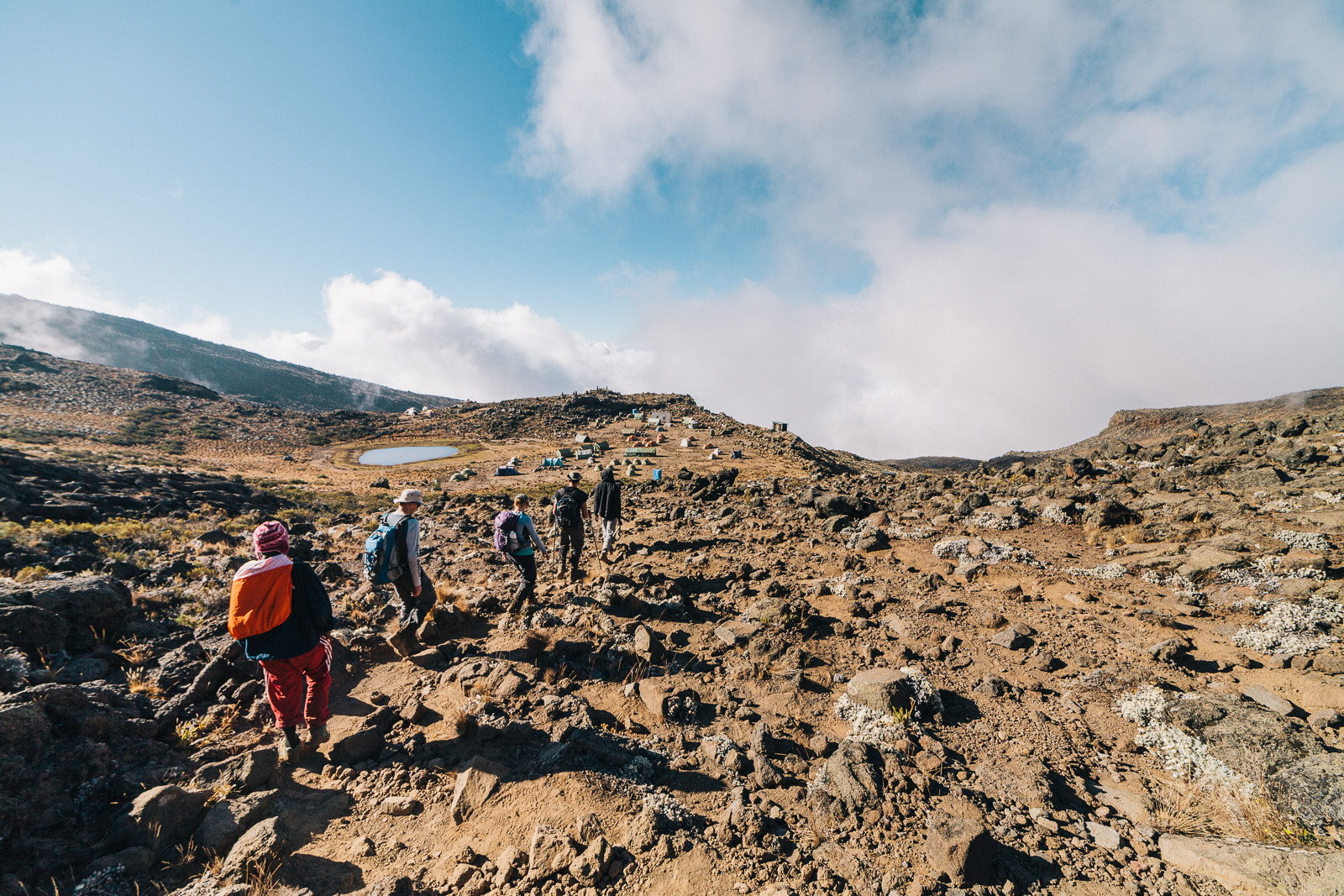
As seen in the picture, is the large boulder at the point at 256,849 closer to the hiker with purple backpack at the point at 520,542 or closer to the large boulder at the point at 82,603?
the hiker with purple backpack at the point at 520,542

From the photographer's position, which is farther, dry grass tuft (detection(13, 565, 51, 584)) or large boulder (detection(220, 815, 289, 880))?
dry grass tuft (detection(13, 565, 51, 584))

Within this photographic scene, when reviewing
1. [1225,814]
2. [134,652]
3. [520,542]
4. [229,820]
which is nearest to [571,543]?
[520,542]

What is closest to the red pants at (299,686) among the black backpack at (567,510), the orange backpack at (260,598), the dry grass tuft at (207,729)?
the orange backpack at (260,598)

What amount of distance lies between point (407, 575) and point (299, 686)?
1.79 meters

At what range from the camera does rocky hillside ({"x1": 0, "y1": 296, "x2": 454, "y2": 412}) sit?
13812cm

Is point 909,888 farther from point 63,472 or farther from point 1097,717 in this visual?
point 63,472

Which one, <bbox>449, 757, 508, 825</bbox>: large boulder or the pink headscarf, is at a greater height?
the pink headscarf

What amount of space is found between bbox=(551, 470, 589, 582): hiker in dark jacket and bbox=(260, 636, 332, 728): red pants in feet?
15.8

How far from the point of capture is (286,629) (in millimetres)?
4480

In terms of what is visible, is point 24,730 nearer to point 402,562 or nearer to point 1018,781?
point 402,562

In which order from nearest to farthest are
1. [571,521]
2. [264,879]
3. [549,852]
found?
1. [264,879]
2. [549,852]
3. [571,521]

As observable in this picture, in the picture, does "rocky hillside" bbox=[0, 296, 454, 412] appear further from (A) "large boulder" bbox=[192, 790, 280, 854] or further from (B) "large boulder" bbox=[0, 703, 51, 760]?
(A) "large boulder" bbox=[192, 790, 280, 854]

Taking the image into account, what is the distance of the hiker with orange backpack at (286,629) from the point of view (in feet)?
14.1

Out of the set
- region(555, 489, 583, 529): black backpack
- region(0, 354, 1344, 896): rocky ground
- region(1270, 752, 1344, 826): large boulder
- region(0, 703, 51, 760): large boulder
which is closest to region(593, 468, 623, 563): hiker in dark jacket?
region(0, 354, 1344, 896): rocky ground
